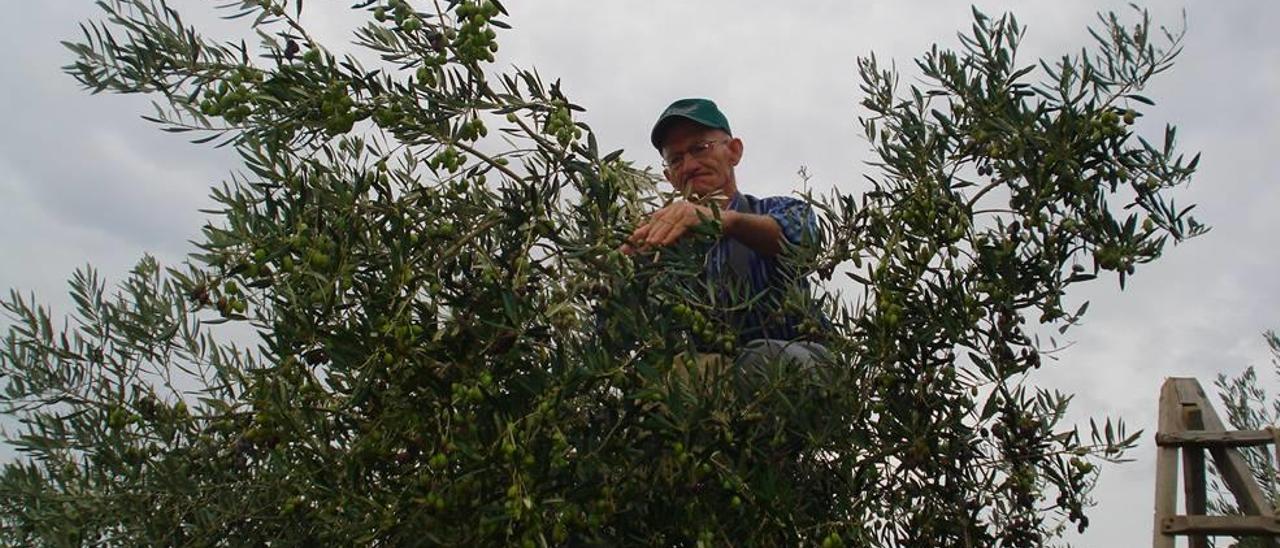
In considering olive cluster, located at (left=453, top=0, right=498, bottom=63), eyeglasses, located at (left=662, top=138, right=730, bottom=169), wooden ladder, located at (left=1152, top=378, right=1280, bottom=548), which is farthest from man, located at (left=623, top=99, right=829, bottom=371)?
wooden ladder, located at (left=1152, top=378, right=1280, bottom=548)

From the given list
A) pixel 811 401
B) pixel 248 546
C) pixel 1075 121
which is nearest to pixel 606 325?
pixel 811 401

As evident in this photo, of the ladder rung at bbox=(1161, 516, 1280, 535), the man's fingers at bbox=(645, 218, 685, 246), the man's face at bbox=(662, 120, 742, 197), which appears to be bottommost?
the ladder rung at bbox=(1161, 516, 1280, 535)

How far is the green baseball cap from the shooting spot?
4562 mm

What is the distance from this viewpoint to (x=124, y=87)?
3.28 metres

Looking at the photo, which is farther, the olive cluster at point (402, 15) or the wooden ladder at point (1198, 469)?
the wooden ladder at point (1198, 469)

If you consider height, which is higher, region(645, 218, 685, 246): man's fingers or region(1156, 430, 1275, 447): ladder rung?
region(1156, 430, 1275, 447): ladder rung

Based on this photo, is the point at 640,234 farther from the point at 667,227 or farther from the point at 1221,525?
the point at 1221,525

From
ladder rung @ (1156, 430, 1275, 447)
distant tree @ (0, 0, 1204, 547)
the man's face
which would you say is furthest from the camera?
the man's face

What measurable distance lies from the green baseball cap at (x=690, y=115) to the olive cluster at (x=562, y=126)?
4.96ft

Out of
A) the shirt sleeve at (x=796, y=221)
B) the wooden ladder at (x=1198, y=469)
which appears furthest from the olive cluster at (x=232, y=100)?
the wooden ladder at (x=1198, y=469)

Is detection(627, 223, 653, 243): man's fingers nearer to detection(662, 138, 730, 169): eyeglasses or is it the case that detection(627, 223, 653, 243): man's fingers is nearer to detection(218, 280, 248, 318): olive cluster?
detection(218, 280, 248, 318): olive cluster

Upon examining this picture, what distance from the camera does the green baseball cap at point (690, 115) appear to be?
4562mm

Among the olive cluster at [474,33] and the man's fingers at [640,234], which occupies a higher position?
the olive cluster at [474,33]

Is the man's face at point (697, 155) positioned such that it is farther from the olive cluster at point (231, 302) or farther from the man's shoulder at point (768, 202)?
the olive cluster at point (231, 302)
